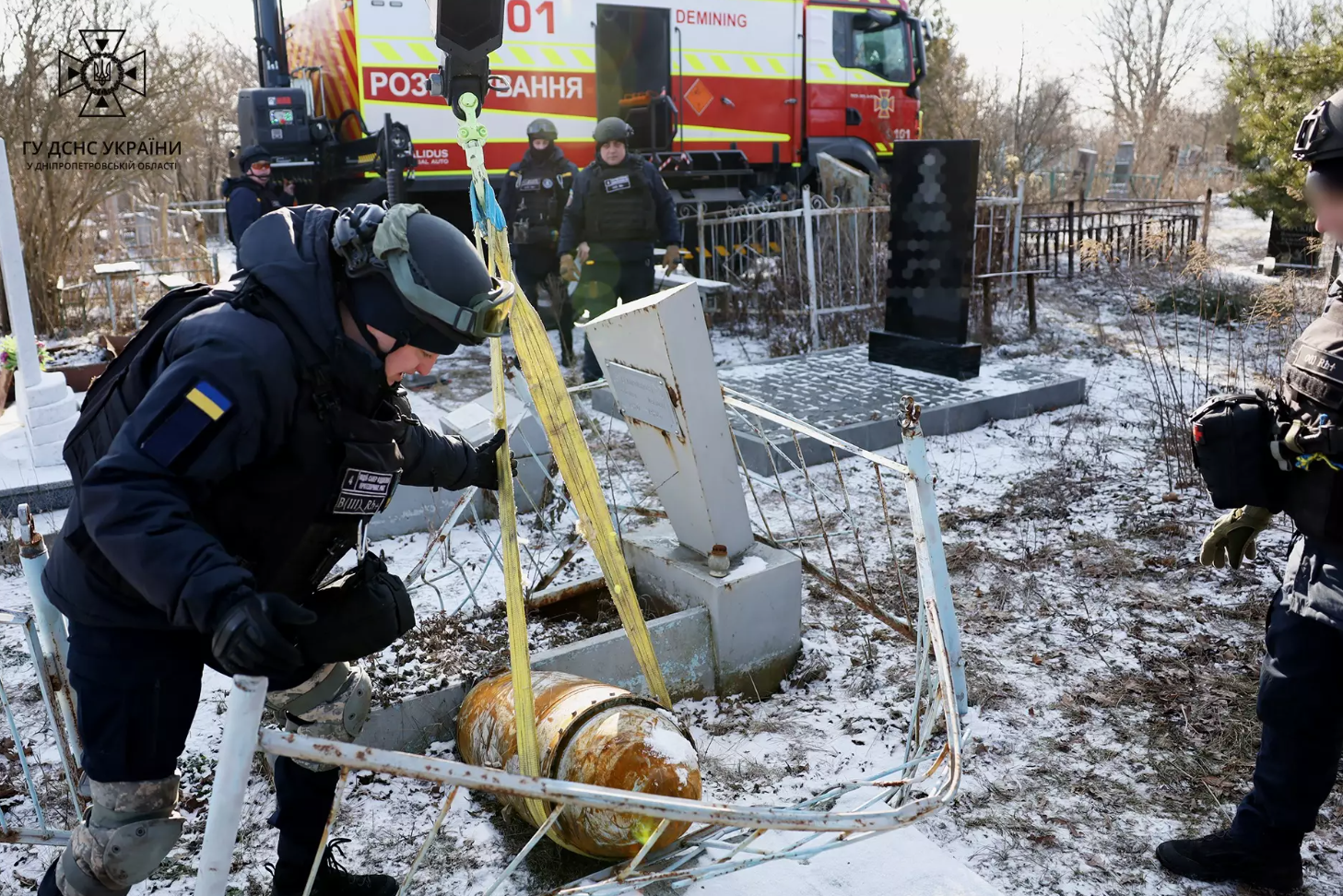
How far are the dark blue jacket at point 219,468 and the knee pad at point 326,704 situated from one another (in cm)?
31

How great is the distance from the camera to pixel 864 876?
2352mm

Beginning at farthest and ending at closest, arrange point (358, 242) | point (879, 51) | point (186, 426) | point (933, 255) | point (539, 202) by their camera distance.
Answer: point (879, 51) → point (539, 202) → point (933, 255) → point (358, 242) → point (186, 426)

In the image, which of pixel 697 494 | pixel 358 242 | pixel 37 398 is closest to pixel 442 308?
pixel 358 242

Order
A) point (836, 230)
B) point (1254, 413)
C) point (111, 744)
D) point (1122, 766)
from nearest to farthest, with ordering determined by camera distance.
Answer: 1. point (111, 744)
2. point (1254, 413)
3. point (1122, 766)
4. point (836, 230)

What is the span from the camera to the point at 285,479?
1.81 metres

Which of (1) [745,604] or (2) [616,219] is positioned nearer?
(1) [745,604]

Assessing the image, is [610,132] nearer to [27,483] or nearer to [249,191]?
[249,191]

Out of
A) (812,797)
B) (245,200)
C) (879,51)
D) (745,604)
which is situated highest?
(879,51)

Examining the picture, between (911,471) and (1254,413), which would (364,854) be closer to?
(911,471)

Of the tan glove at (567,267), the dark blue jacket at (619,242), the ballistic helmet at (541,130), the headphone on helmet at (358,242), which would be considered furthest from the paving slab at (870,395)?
the headphone on helmet at (358,242)

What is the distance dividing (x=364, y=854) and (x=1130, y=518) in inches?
148

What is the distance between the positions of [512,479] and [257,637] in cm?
96

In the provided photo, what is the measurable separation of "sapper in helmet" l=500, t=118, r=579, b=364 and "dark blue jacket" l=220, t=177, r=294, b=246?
68.1 inches

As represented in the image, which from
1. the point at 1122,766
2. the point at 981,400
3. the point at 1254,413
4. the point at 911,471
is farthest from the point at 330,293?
the point at 981,400
